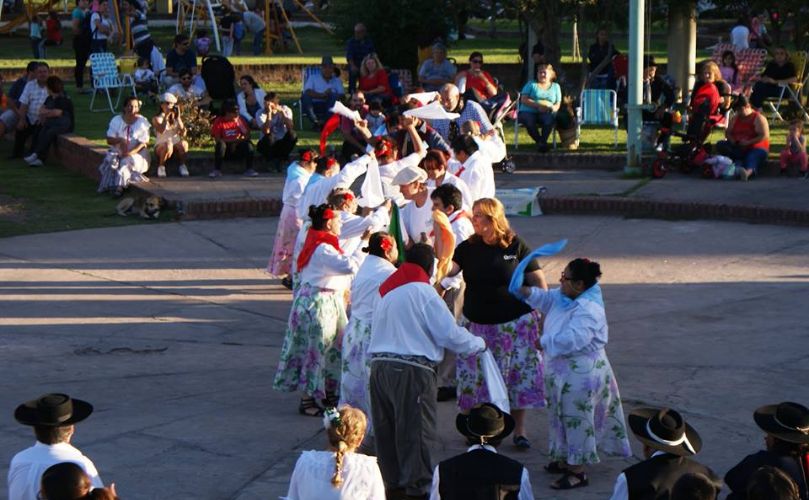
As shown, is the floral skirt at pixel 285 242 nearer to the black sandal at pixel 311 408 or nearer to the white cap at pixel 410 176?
the white cap at pixel 410 176

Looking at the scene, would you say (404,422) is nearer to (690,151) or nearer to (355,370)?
(355,370)

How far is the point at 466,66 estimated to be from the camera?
2711 centimetres

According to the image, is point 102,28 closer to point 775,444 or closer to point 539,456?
point 539,456

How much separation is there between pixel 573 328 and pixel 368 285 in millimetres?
1457

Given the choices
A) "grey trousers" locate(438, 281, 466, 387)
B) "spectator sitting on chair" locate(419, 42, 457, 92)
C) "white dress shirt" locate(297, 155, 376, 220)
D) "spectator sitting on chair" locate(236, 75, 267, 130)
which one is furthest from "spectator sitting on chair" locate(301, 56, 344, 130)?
"grey trousers" locate(438, 281, 466, 387)

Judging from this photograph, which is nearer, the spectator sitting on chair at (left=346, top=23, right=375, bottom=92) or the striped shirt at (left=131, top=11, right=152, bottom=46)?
the spectator sitting on chair at (left=346, top=23, right=375, bottom=92)

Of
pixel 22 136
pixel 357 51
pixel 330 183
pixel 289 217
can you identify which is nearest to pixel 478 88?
pixel 357 51

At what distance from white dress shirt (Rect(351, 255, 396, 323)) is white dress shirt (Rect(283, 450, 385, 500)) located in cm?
223

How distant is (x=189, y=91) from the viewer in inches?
867

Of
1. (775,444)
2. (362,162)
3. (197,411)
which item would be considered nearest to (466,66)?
(362,162)

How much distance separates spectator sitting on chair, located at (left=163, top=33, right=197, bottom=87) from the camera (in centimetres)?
2439

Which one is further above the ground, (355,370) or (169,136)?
(169,136)

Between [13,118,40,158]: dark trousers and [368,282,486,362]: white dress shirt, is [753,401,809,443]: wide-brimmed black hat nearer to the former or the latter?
[368,282,486,362]: white dress shirt

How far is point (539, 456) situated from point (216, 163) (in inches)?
443
